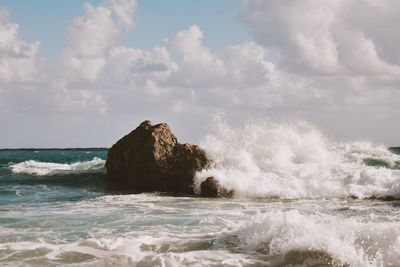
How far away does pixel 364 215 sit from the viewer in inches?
463

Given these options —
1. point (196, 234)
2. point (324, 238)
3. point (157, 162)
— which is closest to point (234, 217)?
point (196, 234)

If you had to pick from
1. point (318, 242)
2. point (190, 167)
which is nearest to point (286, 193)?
point (190, 167)

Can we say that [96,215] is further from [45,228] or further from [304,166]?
[304,166]

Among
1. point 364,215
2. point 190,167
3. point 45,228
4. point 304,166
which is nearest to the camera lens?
point 45,228

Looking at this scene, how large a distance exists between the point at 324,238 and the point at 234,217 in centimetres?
397

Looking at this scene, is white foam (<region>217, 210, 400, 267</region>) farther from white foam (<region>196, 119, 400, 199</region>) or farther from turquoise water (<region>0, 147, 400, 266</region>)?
white foam (<region>196, 119, 400, 199</region>)

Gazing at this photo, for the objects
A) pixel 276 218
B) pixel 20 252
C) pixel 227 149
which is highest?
pixel 227 149

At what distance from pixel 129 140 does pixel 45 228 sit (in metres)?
9.62

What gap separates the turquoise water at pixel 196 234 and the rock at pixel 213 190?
139 centimetres

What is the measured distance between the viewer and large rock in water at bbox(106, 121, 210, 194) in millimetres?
17500

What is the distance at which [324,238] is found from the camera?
24.5 ft

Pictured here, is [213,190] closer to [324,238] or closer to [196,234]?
[196,234]

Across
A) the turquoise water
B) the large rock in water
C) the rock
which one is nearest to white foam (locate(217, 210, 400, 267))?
the turquoise water

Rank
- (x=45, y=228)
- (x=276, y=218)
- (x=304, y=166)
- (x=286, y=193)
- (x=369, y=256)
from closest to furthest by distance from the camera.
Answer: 1. (x=369, y=256)
2. (x=276, y=218)
3. (x=45, y=228)
4. (x=286, y=193)
5. (x=304, y=166)
